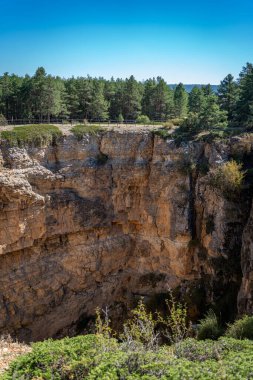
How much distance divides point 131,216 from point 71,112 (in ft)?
76.2

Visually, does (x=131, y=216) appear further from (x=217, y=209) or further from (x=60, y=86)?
(x=60, y=86)

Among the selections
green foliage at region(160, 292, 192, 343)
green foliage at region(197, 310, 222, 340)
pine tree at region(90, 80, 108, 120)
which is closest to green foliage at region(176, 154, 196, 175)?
green foliage at region(160, 292, 192, 343)

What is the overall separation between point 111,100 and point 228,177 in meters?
32.2

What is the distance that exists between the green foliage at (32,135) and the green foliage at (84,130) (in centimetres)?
166

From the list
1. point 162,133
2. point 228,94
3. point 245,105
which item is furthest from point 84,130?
point 228,94

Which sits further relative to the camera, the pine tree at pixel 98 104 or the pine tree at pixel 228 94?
the pine tree at pixel 98 104

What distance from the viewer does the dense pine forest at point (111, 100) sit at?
42613 millimetres

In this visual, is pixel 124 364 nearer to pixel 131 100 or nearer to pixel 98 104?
pixel 98 104

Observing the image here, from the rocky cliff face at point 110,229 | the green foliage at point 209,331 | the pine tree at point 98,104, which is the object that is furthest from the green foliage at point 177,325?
the pine tree at point 98,104

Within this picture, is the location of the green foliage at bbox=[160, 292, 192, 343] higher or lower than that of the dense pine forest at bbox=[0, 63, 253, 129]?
lower

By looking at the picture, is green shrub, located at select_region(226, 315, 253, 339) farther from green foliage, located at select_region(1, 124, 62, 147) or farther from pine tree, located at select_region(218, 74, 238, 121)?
pine tree, located at select_region(218, 74, 238, 121)

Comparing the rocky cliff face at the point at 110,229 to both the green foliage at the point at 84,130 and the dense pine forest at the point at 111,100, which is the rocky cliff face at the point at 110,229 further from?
the dense pine forest at the point at 111,100

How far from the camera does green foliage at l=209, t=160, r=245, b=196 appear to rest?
28375 millimetres

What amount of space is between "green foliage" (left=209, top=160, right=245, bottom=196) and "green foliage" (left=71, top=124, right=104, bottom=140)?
12.3m
